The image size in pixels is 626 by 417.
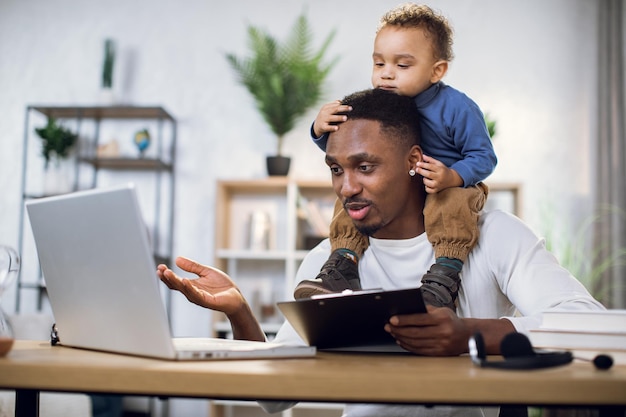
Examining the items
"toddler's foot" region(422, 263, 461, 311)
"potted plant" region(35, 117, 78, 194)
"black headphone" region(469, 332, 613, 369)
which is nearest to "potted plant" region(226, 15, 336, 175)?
"potted plant" region(35, 117, 78, 194)

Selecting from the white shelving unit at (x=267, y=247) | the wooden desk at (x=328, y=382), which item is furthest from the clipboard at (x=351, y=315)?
the white shelving unit at (x=267, y=247)

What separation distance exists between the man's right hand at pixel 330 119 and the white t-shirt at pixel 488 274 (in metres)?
0.31

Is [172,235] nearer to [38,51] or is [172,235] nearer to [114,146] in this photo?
[114,146]

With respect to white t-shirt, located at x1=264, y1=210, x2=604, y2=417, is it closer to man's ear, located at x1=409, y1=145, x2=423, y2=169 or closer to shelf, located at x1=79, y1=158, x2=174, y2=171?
man's ear, located at x1=409, y1=145, x2=423, y2=169

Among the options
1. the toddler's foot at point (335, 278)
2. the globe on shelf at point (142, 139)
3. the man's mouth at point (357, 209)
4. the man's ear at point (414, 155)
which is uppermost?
the globe on shelf at point (142, 139)

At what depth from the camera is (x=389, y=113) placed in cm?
179

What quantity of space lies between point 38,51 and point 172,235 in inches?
62.4

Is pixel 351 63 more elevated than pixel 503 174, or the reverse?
pixel 351 63

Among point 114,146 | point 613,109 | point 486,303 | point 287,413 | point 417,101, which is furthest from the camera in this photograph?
point 114,146

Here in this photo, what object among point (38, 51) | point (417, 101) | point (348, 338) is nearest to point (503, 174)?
point (417, 101)

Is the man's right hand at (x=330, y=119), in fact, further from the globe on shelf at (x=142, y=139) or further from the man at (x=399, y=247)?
the globe on shelf at (x=142, y=139)

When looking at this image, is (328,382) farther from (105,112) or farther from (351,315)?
(105,112)

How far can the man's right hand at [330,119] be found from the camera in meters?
1.75

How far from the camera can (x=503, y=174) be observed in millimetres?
4699
